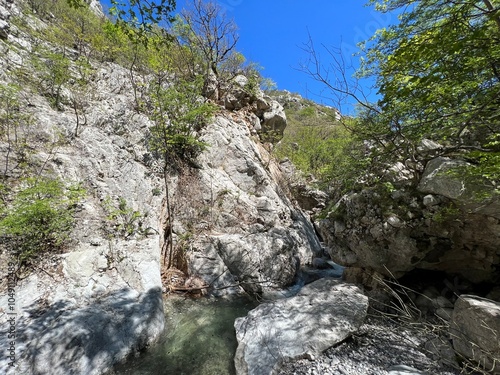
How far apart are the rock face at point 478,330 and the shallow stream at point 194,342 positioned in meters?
3.45

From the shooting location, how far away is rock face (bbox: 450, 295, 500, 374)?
2852mm

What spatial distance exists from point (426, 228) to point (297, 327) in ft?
12.0

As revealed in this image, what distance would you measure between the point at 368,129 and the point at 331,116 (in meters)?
1.08

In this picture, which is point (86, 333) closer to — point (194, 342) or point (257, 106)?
point (194, 342)

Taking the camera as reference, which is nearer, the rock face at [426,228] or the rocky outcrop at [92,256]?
the rocky outcrop at [92,256]

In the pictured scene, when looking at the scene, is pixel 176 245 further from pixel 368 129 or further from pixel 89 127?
pixel 368 129

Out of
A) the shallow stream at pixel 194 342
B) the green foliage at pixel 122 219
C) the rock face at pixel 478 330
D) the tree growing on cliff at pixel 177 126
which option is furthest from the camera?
the tree growing on cliff at pixel 177 126

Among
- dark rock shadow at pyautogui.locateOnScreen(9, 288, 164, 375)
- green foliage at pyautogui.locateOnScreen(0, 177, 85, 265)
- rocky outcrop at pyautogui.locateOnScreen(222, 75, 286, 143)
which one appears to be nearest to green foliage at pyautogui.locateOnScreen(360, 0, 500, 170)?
dark rock shadow at pyautogui.locateOnScreen(9, 288, 164, 375)

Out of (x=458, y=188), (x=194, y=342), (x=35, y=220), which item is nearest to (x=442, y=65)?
(x=458, y=188)

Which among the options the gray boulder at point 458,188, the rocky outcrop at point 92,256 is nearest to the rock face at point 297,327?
the rocky outcrop at point 92,256

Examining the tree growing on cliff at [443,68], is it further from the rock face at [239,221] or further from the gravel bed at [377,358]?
the rock face at [239,221]

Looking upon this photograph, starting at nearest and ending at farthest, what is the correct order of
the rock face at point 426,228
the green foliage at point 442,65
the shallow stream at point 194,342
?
the green foliage at point 442,65 → the shallow stream at point 194,342 → the rock face at point 426,228

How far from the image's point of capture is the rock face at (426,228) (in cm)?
436

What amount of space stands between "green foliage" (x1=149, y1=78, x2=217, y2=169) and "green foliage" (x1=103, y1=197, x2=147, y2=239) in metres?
2.21
